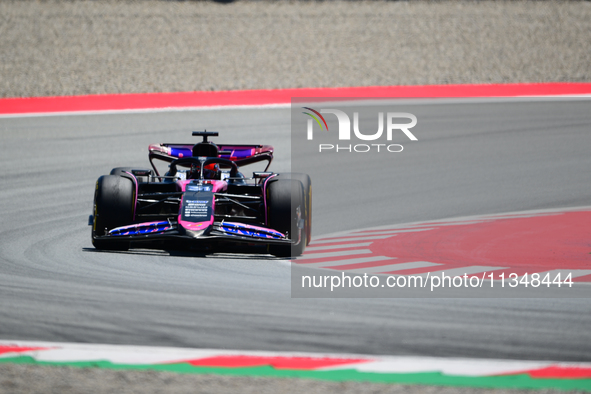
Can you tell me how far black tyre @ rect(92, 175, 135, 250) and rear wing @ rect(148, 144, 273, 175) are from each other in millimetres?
1414

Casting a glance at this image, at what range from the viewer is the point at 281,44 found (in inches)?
861

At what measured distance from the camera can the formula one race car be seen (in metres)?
7.36

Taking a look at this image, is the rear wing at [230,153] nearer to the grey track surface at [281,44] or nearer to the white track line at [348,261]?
the white track line at [348,261]

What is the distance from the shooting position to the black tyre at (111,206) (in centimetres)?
765

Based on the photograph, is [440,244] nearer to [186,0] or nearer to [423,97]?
[423,97]

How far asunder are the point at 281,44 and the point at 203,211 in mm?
15109

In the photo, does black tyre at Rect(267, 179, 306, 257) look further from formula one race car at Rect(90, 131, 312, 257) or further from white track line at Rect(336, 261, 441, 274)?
white track line at Rect(336, 261, 441, 274)

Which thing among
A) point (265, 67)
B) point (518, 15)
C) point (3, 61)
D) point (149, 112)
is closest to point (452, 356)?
point (149, 112)

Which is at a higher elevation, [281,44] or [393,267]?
[281,44]

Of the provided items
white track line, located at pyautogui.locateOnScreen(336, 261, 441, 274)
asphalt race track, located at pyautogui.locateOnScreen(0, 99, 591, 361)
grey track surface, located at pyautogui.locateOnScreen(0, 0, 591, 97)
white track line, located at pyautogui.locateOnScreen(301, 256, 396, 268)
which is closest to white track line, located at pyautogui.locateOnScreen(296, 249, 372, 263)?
white track line, located at pyautogui.locateOnScreen(301, 256, 396, 268)

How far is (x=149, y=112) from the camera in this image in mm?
15875

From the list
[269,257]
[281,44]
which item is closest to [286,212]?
[269,257]

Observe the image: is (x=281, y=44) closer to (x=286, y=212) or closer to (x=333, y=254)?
(x=333, y=254)

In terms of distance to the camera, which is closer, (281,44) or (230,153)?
(230,153)
